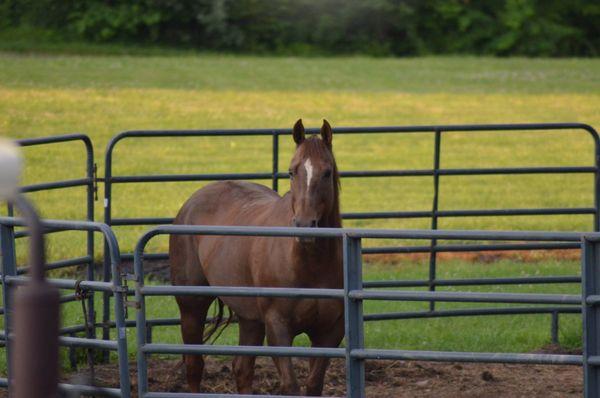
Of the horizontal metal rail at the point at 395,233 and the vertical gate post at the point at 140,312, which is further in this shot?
the vertical gate post at the point at 140,312

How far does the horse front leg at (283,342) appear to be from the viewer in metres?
6.07

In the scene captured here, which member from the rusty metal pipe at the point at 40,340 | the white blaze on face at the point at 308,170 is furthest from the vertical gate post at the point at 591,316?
the rusty metal pipe at the point at 40,340

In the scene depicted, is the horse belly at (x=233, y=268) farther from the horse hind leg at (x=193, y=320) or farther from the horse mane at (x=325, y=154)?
the horse mane at (x=325, y=154)

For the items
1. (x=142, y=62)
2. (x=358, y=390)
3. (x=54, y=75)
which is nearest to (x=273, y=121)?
(x=54, y=75)

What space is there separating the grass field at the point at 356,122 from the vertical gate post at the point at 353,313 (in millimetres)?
3657

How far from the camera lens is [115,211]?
15.7m

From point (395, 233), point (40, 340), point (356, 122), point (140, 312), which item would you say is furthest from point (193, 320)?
point (356, 122)

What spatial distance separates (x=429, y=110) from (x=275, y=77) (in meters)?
6.21

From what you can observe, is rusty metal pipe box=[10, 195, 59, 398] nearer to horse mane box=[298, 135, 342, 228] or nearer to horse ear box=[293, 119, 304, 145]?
horse mane box=[298, 135, 342, 228]

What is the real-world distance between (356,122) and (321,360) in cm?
1826

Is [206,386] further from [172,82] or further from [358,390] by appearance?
[172,82]

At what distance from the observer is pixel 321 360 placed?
6270 mm

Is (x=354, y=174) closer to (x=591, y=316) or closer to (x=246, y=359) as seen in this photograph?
(x=246, y=359)

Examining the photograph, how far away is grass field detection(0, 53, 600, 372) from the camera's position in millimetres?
12398
